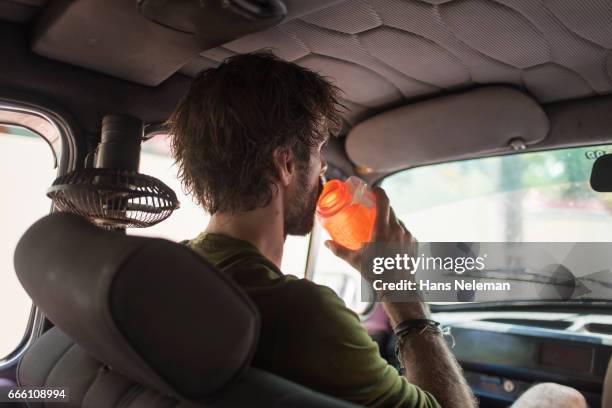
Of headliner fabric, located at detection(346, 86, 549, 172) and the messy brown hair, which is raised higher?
headliner fabric, located at detection(346, 86, 549, 172)

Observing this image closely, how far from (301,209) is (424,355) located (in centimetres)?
51

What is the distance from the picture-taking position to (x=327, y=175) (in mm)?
2955

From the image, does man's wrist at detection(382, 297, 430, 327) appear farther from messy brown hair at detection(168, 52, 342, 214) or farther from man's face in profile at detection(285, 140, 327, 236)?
messy brown hair at detection(168, 52, 342, 214)

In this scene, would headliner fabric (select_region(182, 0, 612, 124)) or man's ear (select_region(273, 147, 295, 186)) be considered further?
headliner fabric (select_region(182, 0, 612, 124))

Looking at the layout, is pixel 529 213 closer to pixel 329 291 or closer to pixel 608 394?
pixel 608 394

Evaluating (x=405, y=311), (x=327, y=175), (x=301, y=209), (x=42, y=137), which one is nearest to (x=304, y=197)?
(x=301, y=209)

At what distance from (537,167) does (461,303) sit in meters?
0.85

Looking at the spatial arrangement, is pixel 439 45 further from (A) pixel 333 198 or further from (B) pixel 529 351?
(B) pixel 529 351

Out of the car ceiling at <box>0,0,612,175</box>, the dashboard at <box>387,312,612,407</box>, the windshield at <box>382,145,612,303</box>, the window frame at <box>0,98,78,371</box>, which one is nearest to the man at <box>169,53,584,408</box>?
the car ceiling at <box>0,0,612,175</box>

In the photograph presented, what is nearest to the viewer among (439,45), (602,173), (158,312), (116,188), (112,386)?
(158,312)

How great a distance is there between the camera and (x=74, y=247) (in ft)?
3.40

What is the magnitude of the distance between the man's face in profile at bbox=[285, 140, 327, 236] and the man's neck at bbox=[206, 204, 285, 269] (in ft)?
0.20

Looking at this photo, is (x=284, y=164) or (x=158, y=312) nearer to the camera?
(x=158, y=312)

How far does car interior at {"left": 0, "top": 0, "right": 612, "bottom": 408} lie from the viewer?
94 cm
